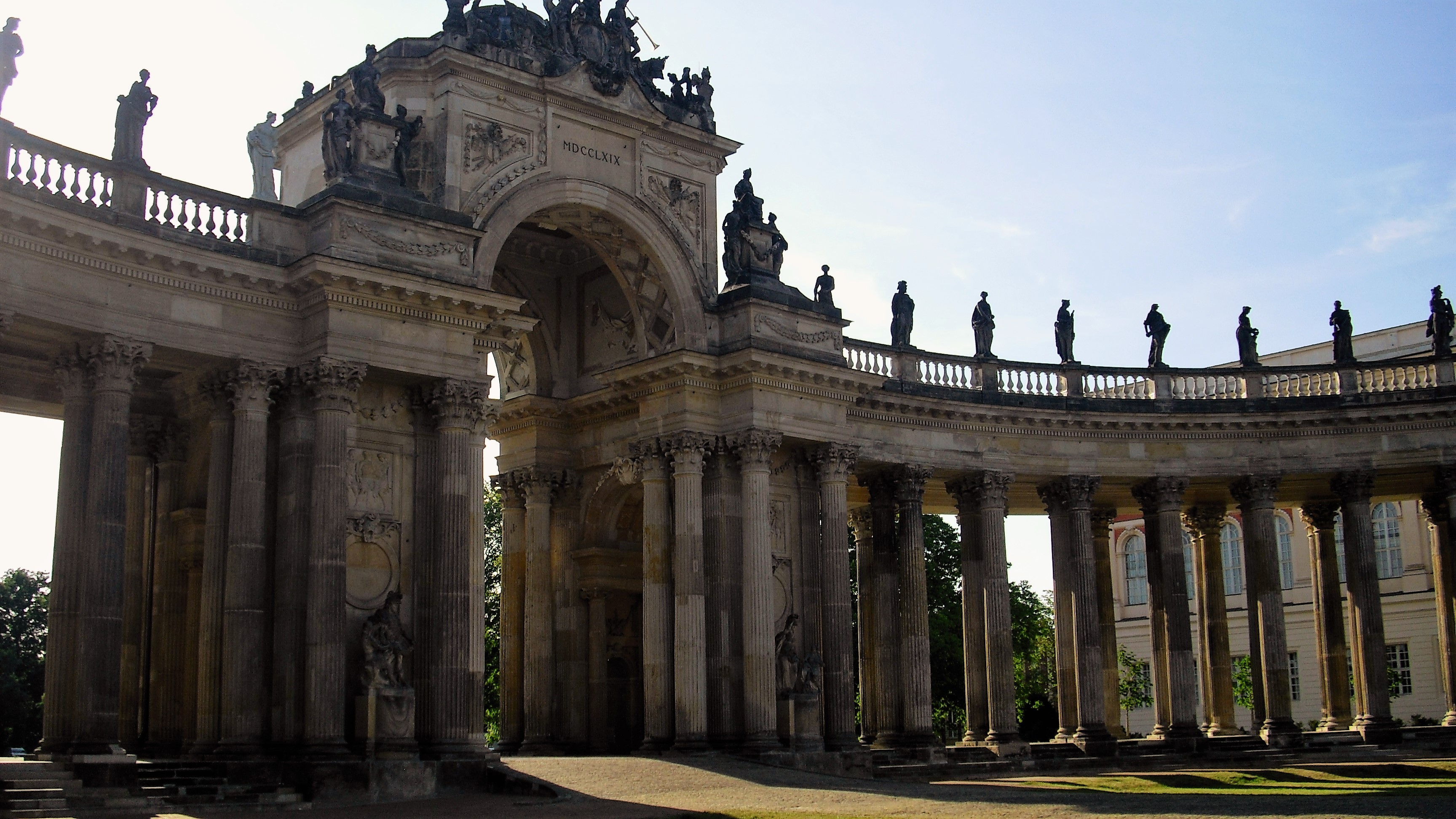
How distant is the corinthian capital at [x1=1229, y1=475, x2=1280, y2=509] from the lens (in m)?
51.6

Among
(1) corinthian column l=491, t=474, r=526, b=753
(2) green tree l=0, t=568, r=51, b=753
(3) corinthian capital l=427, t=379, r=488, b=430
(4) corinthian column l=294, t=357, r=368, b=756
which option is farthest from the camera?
(2) green tree l=0, t=568, r=51, b=753

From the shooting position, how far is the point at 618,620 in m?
47.3

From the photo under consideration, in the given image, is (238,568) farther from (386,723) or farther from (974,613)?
(974,613)

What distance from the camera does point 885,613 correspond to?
4781cm

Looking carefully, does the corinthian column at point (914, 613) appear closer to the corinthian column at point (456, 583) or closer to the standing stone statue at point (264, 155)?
the corinthian column at point (456, 583)

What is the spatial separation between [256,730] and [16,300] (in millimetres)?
10219

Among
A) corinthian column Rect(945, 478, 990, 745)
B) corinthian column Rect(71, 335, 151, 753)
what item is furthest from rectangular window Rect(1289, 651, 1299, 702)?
corinthian column Rect(71, 335, 151, 753)

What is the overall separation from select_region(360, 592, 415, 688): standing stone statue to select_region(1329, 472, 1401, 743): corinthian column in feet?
105

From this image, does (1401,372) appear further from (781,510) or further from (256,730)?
(256,730)

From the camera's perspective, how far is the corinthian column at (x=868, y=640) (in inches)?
1898

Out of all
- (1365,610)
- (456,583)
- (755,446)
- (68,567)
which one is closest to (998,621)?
(755,446)

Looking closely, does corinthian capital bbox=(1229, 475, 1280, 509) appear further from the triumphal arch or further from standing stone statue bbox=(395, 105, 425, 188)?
standing stone statue bbox=(395, 105, 425, 188)

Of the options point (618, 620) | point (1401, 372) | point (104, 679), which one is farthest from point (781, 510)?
point (1401, 372)

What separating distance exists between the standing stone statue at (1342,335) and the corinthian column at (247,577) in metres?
36.7
